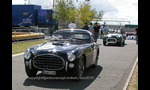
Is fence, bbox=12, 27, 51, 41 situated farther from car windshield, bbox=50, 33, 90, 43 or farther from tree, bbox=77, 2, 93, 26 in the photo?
tree, bbox=77, 2, 93, 26

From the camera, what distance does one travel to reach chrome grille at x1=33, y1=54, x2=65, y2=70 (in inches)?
259

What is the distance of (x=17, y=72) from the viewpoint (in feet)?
26.8

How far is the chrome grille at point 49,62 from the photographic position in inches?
259

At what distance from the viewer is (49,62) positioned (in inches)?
261

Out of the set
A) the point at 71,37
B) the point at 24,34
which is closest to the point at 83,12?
the point at 24,34

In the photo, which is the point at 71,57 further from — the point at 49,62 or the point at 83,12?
the point at 83,12

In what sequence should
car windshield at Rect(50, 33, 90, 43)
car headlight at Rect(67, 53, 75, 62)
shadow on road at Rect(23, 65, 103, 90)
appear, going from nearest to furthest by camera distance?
shadow on road at Rect(23, 65, 103, 90), car headlight at Rect(67, 53, 75, 62), car windshield at Rect(50, 33, 90, 43)

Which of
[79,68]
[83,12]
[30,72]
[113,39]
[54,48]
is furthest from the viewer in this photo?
[83,12]

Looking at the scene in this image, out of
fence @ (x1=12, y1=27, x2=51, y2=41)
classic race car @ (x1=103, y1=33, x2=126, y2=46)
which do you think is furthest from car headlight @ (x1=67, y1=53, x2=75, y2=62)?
fence @ (x1=12, y1=27, x2=51, y2=41)

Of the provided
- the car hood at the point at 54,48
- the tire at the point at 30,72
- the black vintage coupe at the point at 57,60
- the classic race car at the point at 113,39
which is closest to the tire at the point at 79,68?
the black vintage coupe at the point at 57,60

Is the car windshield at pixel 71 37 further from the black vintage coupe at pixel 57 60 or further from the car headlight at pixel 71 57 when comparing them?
the car headlight at pixel 71 57

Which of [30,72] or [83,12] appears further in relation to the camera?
[83,12]

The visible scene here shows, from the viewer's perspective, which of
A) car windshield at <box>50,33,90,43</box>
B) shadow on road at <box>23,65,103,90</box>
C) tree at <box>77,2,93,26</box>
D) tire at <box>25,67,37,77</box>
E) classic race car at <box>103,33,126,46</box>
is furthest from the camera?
tree at <box>77,2,93,26</box>
